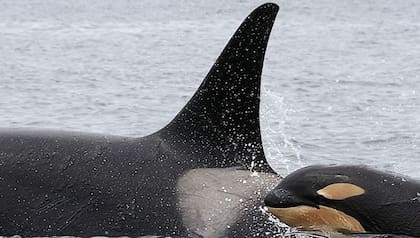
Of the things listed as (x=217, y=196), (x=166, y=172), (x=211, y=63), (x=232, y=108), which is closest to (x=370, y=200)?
(x=217, y=196)

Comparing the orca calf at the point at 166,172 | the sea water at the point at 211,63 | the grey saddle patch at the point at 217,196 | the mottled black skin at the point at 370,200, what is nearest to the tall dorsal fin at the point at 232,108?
the orca calf at the point at 166,172

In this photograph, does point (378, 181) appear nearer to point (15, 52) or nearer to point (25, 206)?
point (25, 206)

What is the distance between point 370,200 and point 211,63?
26.0m

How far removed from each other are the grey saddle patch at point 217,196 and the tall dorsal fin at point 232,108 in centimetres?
14

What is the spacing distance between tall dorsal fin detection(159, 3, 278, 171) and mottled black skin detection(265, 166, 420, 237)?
135 cm

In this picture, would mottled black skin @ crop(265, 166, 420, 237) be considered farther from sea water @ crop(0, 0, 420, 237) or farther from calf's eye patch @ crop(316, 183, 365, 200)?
sea water @ crop(0, 0, 420, 237)

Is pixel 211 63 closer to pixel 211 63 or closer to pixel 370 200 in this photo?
pixel 211 63

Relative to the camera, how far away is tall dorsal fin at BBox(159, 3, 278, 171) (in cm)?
912

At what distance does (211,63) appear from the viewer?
3378 centimetres

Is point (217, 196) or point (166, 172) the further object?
point (166, 172)

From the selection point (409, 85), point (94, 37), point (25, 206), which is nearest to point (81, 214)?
point (25, 206)

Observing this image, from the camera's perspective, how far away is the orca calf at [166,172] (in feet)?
28.8

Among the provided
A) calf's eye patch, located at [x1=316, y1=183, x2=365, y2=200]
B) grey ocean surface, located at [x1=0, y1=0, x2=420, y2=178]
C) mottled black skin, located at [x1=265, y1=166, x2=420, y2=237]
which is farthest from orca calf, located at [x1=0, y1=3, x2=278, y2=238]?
grey ocean surface, located at [x1=0, y1=0, x2=420, y2=178]

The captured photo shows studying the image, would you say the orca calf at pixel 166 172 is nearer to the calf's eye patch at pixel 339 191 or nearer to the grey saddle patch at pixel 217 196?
the grey saddle patch at pixel 217 196
